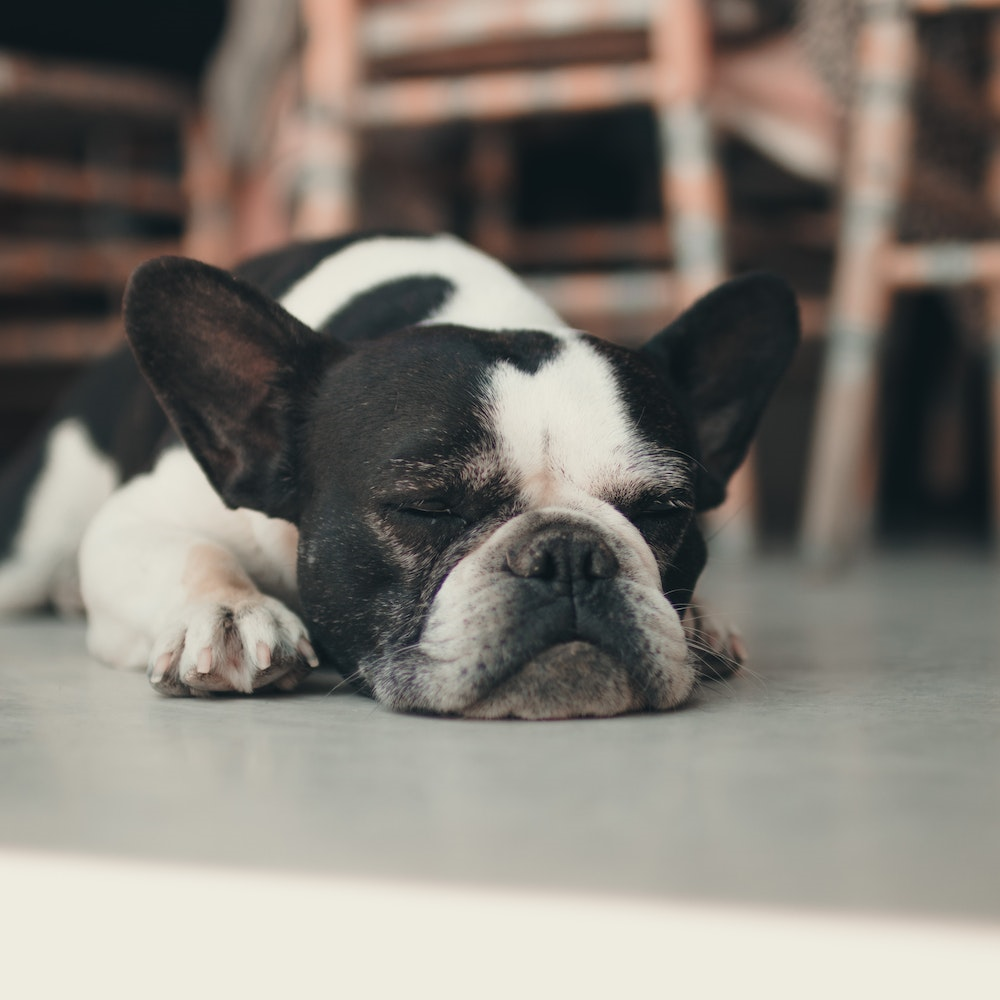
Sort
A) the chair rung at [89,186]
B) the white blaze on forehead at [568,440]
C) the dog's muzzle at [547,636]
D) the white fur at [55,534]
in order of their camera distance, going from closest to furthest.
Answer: the dog's muzzle at [547,636], the white blaze on forehead at [568,440], the white fur at [55,534], the chair rung at [89,186]

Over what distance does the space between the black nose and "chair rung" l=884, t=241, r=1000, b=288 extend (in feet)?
4.22

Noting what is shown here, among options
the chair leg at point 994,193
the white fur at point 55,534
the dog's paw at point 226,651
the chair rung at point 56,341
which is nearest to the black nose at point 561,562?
the dog's paw at point 226,651

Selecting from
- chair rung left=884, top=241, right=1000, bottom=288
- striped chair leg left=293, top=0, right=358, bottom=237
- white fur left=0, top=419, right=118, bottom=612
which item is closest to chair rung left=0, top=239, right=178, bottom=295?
striped chair leg left=293, top=0, right=358, bottom=237

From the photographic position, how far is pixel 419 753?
0.92 metres

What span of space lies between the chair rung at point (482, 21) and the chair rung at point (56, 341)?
108 cm

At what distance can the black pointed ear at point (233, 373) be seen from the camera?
1.22 metres

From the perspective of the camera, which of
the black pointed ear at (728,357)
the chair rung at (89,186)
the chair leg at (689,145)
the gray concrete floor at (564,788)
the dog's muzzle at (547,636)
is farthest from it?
the chair rung at (89,186)

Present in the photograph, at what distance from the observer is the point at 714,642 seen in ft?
4.22

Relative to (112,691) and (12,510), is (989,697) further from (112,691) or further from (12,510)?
(12,510)

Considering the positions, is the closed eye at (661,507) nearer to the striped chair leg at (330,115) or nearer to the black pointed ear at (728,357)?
the black pointed ear at (728,357)

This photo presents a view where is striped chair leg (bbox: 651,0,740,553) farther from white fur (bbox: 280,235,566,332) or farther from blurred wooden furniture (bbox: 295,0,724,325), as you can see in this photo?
white fur (bbox: 280,235,566,332)

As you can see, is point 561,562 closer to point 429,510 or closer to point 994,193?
point 429,510

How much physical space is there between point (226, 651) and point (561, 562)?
11.6 inches

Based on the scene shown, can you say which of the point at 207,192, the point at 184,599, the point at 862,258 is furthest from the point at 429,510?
the point at 207,192
